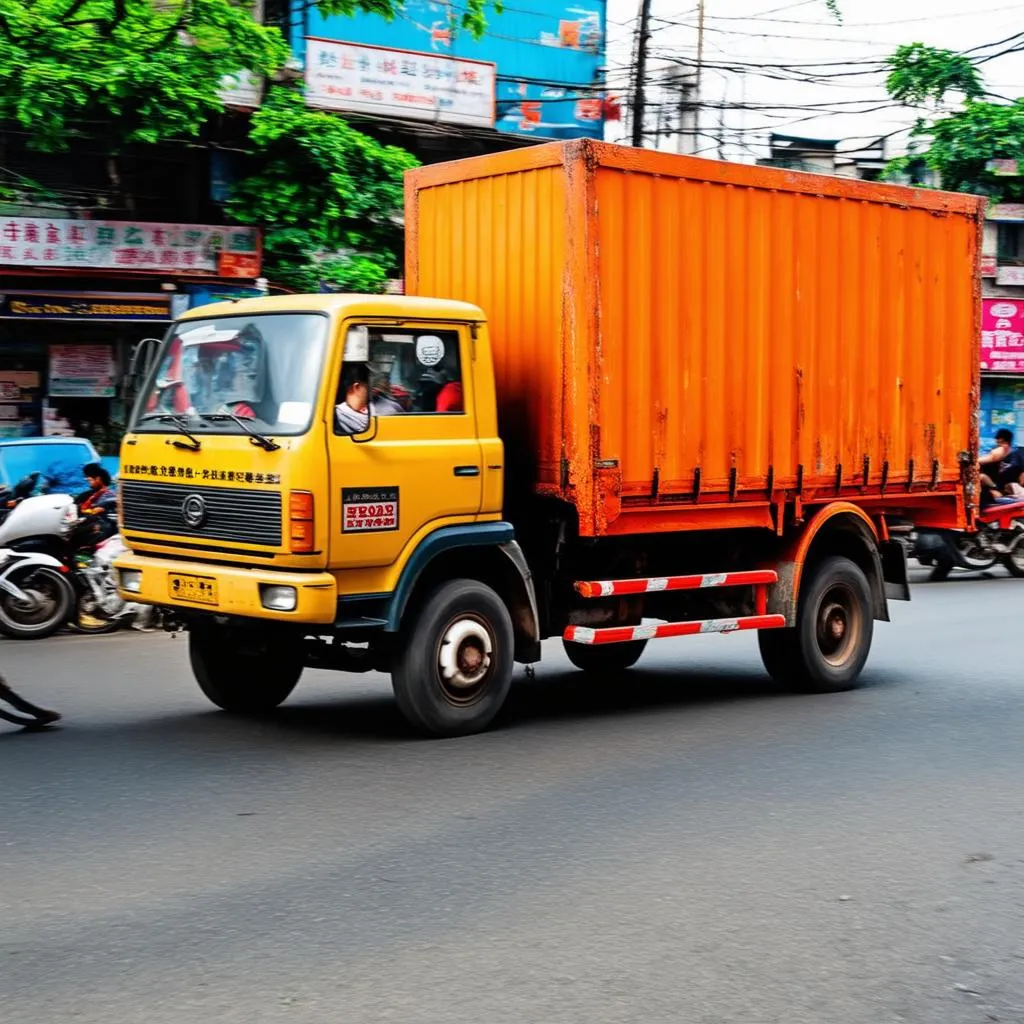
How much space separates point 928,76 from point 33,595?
24.1 meters

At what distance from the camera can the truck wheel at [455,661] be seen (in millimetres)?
7164

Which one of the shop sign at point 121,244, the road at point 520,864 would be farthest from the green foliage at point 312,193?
the road at point 520,864

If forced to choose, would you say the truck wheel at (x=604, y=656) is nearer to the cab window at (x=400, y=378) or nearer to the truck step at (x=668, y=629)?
the truck step at (x=668, y=629)

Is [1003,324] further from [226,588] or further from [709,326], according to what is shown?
[226,588]

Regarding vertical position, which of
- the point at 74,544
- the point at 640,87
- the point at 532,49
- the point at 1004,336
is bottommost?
the point at 74,544

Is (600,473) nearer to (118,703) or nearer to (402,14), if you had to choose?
(118,703)

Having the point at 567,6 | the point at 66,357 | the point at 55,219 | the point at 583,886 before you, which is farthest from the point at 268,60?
the point at 583,886

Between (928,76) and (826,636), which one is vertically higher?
(928,76)

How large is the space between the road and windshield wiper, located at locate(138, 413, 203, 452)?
1.44m

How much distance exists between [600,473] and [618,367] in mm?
583

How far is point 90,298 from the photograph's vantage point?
58.2ft

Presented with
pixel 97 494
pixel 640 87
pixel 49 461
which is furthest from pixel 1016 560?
pixel 49 461

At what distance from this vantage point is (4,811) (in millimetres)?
5750

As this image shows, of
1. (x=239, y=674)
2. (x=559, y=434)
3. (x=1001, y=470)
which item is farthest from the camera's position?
(x=1001, y=470)
